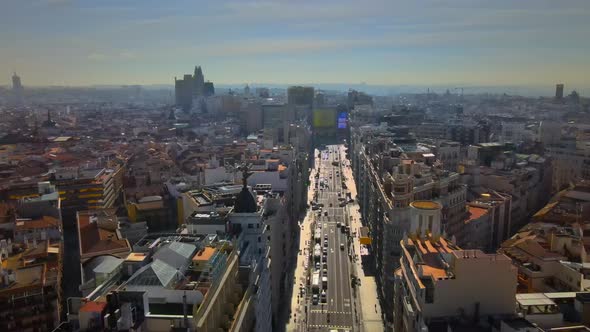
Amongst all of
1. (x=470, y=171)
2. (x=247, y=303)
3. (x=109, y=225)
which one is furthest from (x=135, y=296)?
(x=470, y=171)

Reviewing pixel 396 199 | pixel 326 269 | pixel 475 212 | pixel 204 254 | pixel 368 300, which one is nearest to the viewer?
pixel 204 254

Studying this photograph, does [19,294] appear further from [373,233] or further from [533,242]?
[533,242]

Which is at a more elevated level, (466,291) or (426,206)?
(426,206)

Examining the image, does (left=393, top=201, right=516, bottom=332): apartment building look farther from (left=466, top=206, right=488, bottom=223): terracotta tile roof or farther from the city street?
(left=466, top=206, right=488, bottom=223): terracotta tile roof

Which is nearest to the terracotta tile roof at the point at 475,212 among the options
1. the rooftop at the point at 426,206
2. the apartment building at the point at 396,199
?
the apartment building at the point at 396,199

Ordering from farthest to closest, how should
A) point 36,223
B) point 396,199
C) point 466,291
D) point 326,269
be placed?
point 326,269, point 36,223, point 396,199, point 466,291

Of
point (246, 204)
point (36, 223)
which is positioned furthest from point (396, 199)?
point (36, 223)

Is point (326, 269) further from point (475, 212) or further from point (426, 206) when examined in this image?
point (426, 206)

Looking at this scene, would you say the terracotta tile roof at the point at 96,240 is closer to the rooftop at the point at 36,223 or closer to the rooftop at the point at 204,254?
the rooftop at the point at 36,223

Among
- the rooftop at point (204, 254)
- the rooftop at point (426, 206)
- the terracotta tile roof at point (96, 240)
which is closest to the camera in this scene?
the rooftop at point (204, 254)

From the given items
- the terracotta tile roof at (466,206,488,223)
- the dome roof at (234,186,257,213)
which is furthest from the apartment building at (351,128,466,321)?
the dome roof at (234,186,257,213)

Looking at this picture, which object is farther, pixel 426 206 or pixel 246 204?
pixel 246 204

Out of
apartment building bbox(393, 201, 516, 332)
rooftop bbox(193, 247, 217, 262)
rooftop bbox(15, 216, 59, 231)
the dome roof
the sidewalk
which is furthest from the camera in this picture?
rooftop bbox(15, 216, 59, 231)
